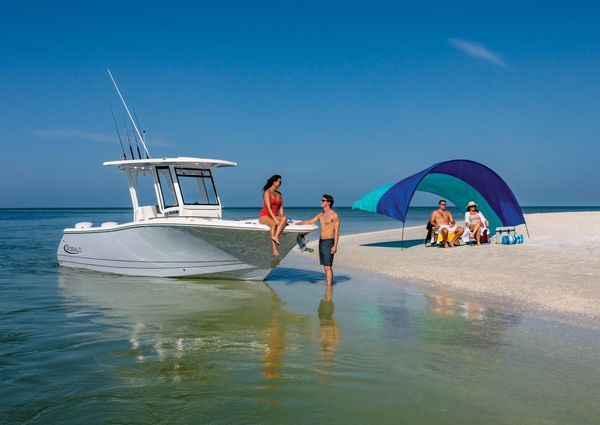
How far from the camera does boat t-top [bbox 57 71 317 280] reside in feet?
36.4

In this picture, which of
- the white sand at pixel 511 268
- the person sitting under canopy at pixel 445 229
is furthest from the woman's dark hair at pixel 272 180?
the person sitting under canopy at pixel 445 229

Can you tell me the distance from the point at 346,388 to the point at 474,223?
12.9 m

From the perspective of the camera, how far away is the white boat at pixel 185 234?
11102mm

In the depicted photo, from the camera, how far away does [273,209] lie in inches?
423

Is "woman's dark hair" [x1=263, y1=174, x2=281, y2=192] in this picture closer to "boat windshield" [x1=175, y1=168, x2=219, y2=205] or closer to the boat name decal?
"boat windshield" [x1=175, y1=168, x2=219, y2=205]

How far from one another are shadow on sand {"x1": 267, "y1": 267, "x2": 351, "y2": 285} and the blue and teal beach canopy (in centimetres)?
331

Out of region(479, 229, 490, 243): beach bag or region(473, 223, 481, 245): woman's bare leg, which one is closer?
region(473, 223, 481, 245): woman's bare leg

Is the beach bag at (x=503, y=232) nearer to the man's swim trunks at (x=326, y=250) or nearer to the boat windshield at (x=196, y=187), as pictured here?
the man's swim trunks at (x=326, y=250)

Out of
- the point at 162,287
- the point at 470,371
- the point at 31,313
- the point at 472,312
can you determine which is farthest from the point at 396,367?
the point at 162,287

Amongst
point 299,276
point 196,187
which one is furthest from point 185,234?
point 299,276

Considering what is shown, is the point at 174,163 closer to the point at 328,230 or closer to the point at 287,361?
the point at 328,230

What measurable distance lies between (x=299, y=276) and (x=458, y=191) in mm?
8238

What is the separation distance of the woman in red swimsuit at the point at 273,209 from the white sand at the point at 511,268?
3411mm

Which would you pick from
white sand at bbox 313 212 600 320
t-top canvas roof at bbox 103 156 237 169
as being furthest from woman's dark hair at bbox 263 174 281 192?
white sand at bbox 313 212 600 320
